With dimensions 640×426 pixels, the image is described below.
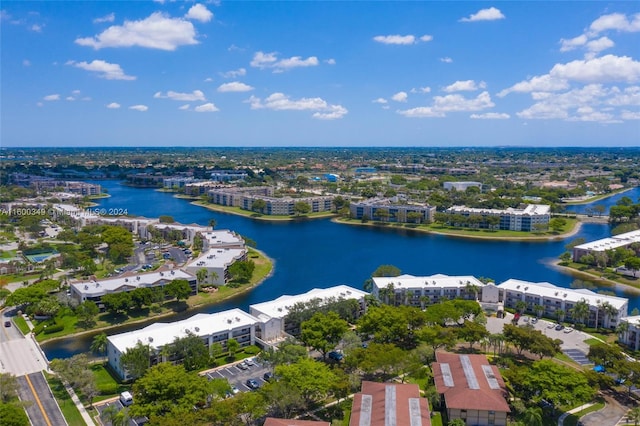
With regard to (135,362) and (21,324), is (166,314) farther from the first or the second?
(135,362)

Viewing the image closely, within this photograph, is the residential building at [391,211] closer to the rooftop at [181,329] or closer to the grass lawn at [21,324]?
the rooftop at [181,329]

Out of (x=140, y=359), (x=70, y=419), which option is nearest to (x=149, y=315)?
(x=140, y=359)

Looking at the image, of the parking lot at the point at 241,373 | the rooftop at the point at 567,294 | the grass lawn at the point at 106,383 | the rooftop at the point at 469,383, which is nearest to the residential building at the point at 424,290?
the rooftop at the point at 567,294

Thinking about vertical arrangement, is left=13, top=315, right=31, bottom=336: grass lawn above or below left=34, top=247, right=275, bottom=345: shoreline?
above

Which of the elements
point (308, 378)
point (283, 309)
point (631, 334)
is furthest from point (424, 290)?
point (308, 378)

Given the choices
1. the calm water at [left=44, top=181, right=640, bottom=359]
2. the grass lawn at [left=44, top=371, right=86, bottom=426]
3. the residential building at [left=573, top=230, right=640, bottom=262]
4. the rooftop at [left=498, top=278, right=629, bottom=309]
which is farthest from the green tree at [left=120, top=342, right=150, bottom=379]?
the residential building at [left=573, top=230, right=640, bottom=262]

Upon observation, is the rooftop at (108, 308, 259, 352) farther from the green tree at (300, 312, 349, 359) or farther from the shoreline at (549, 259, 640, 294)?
the shoreline at (549, 259, 640, 294)
